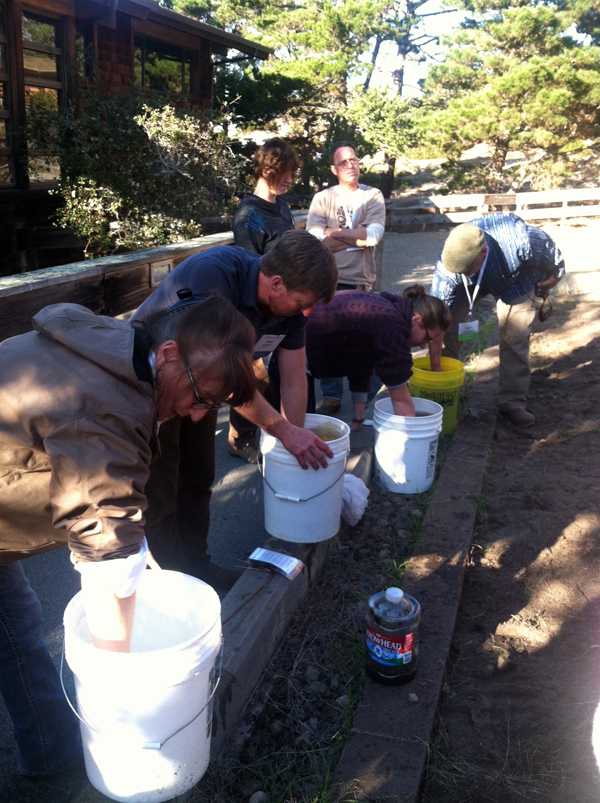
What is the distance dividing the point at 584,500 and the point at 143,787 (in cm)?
332

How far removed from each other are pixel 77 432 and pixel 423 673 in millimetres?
1956

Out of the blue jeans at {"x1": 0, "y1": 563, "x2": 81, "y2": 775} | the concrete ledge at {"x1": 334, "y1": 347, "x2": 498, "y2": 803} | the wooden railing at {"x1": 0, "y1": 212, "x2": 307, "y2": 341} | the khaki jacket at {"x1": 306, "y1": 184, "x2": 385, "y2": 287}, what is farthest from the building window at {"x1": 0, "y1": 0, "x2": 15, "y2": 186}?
the blue jeans at {"x1": 0, "y1": 563, "x2": 81, "y2": 775}

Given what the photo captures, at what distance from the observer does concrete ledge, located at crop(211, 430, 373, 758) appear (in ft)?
8.70

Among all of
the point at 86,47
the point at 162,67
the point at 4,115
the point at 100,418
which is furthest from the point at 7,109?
the point at 100,418

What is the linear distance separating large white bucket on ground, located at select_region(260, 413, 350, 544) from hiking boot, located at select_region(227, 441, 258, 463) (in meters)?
1.29

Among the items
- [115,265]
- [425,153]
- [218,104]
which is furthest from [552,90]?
[115,265]

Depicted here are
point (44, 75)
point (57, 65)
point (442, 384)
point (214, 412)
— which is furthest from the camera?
point (57, 65)

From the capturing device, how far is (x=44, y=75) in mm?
9633

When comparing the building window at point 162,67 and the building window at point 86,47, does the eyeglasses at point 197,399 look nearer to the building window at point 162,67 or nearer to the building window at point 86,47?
the building window at point 86,47

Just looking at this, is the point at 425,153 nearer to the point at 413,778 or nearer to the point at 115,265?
the point at 115,265

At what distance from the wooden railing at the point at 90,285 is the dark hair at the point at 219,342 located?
280cm

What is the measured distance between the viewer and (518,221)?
5.75 metres

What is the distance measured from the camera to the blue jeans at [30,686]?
225 cm

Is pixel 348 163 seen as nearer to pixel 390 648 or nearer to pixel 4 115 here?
pixel 390 648
